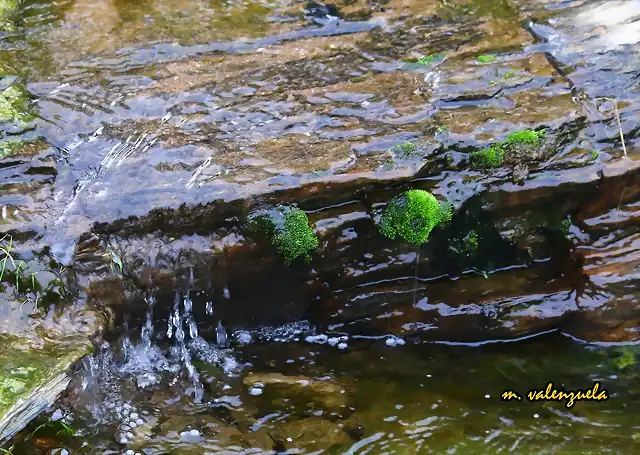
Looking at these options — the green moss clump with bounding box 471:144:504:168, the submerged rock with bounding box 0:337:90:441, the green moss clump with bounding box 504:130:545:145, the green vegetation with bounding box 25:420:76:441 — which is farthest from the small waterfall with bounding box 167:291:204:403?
the green moss clump with bounding box 504:130:545:145

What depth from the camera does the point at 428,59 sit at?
613 cm

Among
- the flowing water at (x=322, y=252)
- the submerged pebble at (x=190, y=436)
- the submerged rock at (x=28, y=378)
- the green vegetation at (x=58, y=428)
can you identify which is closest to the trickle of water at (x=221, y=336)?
the flowing water at (x=322, y=252)

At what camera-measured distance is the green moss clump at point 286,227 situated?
15.8ft

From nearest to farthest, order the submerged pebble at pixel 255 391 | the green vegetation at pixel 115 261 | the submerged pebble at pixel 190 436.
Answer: the submerged pebble at pixel 190 436
the green vegetation at pixel 115 261
the submerged pebble at pixel 255 391

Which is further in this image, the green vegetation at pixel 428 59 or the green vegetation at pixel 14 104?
the green vegetation at pixel 428 59

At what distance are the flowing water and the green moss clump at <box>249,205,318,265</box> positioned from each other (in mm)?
89

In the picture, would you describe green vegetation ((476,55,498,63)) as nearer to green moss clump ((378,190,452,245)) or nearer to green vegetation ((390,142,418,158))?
green vegetation ((390,142,418,158))

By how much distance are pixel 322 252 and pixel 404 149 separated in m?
1.20

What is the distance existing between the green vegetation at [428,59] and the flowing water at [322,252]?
0.07 ft

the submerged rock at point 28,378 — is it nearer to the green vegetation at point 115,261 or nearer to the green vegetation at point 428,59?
the green vegetation at point 115,261

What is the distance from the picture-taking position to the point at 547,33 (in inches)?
254

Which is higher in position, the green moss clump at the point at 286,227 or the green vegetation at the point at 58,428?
the green moss clump at the point at 286,227

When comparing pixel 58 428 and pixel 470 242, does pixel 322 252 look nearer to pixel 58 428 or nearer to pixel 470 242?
pixel 470 242

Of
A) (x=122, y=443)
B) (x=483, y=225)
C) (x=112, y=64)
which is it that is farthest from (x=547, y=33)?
(x=122, y=443)
